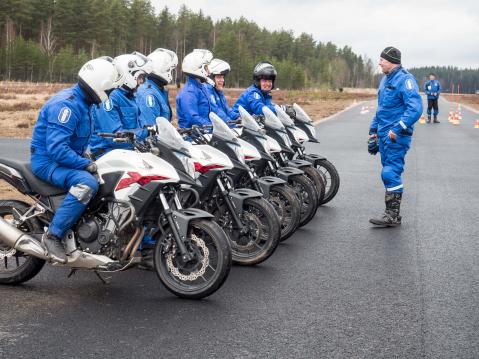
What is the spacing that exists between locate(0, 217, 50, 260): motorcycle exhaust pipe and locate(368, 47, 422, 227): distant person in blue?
4956mm

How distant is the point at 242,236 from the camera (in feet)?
23.8

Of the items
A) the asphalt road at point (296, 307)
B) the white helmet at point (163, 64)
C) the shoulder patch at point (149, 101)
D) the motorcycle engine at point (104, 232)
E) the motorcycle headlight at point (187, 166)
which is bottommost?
the asphalt road at point (296, 307)

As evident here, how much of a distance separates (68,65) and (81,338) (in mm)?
98423

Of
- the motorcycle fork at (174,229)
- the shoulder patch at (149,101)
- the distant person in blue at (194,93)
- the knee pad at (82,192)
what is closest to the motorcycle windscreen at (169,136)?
the motorcycle fork at (174,229)

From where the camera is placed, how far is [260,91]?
33.4 ft

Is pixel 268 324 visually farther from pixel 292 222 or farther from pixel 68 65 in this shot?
pixel 68 65

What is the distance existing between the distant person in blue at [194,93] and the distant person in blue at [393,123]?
2.54m

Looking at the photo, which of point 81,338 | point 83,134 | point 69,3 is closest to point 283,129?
point 83,134

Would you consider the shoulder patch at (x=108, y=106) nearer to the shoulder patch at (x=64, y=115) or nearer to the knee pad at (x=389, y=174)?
the shoulder patch at (x=64, y=115)

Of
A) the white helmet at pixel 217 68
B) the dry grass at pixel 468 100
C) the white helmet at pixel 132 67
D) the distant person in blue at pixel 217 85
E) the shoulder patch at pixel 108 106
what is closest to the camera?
the white helmet at pixel 132 67

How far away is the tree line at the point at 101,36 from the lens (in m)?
100

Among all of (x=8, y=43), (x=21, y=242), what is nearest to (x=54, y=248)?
(x=21, y=242)

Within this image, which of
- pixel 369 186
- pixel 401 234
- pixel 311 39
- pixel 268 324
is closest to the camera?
pixel 268 324

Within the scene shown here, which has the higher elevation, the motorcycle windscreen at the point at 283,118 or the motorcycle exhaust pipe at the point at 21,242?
the motorcycle windscreen at the point at 283,118
